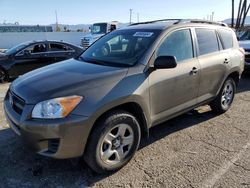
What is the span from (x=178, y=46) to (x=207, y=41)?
916 millimetres

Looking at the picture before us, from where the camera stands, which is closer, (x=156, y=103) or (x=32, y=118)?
(x=32, y=118)

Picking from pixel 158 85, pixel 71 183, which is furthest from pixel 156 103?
pixel 71 183

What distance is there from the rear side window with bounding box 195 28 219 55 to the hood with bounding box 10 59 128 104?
175 centimetres

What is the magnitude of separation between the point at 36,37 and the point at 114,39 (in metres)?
23.8

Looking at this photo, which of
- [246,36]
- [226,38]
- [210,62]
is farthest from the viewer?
[246,36]

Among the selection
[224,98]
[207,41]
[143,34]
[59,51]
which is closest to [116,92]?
[143,34]

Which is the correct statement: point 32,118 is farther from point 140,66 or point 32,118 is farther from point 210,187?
point 210,187

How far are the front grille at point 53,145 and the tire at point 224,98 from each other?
11.0 feet

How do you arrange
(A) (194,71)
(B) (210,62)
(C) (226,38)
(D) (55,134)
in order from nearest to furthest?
1. (D) (55,134)
2. (A) (194,71)
3. (B) (210,62)
4. (C) (226,38)

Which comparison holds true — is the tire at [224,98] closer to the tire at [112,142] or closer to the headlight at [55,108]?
the tire at [112,142]

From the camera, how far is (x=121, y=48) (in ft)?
13.5

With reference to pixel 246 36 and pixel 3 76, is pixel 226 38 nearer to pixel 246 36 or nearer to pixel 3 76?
pixel 246 36

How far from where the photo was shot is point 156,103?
12.3ft

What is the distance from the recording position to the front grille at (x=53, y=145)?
2.93 meters
